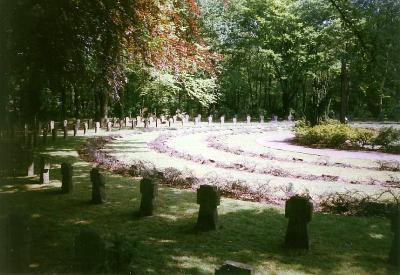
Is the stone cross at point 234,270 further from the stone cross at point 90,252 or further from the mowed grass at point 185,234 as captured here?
the mowed grass at point 185,234

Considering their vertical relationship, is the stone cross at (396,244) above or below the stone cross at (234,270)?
below

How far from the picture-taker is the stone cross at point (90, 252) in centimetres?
457

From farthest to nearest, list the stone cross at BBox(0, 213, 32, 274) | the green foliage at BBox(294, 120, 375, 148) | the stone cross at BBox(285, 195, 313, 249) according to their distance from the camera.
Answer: the green foliage at BBox(294, 120, 375, 148) → the stone cross at BBox(285, 195, 313, 249) → the stone cross at BBox(0, 213, 32, 274)

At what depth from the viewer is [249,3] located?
5597cm

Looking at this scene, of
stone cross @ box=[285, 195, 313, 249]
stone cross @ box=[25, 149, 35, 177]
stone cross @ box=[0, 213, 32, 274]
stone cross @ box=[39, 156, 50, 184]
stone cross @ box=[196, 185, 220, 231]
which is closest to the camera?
stone cross @ box=[0, 213, 32, 274]

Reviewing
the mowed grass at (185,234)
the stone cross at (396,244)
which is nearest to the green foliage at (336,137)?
the mowed grass at (185,234)

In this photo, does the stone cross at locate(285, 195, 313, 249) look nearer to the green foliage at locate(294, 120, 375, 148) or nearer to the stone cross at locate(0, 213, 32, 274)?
the stone cross at locate(0, 213, 32, 274)

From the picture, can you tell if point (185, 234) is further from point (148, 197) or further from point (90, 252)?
point (90, 252)

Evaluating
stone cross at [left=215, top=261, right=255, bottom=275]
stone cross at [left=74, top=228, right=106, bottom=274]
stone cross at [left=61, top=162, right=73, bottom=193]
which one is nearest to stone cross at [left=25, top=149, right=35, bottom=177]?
stone cross at [left=61, top=162, right=73, bottom=193]

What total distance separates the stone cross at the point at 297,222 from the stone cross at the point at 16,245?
161 inches

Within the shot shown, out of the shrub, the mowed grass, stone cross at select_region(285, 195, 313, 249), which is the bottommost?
the mowed grass

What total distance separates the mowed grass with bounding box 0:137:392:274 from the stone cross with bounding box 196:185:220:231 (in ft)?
0.69

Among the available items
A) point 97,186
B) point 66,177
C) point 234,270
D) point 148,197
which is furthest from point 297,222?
point 66,177

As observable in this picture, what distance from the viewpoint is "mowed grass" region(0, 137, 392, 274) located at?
6.17 metres
